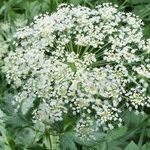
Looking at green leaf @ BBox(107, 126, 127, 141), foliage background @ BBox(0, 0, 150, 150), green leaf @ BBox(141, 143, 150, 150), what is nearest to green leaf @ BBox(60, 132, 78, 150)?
foliage background @ BBox(0, 0, 150, 150)

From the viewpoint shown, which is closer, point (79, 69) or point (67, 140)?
point (79, 69)

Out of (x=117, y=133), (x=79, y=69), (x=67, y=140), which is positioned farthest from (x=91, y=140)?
(x=79, y=69)

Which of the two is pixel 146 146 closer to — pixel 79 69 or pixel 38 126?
pixel 38 126

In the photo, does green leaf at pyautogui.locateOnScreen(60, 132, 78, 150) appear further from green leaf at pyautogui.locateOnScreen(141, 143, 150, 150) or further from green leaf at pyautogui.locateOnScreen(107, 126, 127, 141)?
green leaf at pyautogui.locateOnScreen(141, 143, 150, 150)

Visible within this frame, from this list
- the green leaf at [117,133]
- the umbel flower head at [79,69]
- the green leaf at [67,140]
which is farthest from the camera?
the green leaf at [117,133]

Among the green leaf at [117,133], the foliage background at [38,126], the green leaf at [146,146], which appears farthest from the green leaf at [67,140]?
the green leaf at [146,146]

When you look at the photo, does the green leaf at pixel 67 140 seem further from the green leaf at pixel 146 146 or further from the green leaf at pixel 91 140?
the green leaf at pixel 146 146

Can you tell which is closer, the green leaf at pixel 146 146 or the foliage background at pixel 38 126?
the foliage background at pixel 38 126
